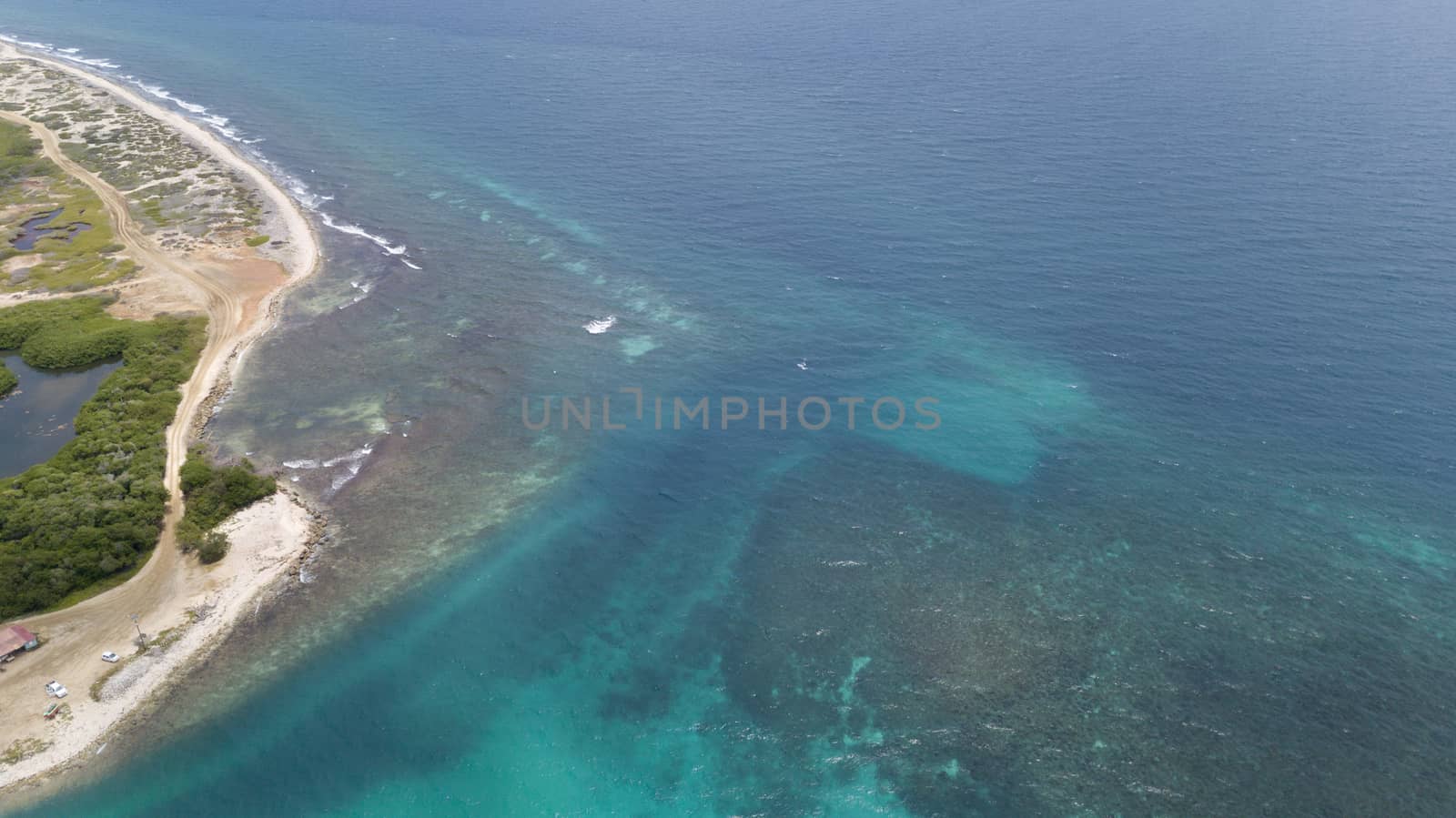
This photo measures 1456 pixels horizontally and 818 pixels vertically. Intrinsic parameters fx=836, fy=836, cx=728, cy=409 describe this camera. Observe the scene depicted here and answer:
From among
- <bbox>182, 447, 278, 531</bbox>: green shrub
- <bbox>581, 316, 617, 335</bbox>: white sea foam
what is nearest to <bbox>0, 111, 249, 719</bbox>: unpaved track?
<bbox>182, 447, 278, 531</bbox>: green shrub

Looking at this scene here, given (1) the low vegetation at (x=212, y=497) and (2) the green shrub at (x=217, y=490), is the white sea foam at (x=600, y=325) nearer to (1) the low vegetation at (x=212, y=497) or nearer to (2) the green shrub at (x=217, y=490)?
(2) the green shrub at (x=217, y=490)

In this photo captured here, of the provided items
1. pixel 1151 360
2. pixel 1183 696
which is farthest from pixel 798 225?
pixel 1183 696

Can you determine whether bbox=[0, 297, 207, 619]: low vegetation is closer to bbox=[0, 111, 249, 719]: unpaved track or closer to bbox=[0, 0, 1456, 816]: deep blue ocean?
bbox=[0, 111, 249, 719]: unpaved track

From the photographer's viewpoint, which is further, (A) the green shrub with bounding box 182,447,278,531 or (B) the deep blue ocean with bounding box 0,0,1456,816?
(A) the green shrub with bounding box 182,447,278,531

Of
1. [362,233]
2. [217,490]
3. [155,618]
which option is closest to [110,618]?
[155,618]

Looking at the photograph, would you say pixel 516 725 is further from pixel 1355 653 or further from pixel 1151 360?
pixel 1151 360

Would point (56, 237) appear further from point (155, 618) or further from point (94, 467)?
point (155, 618)
